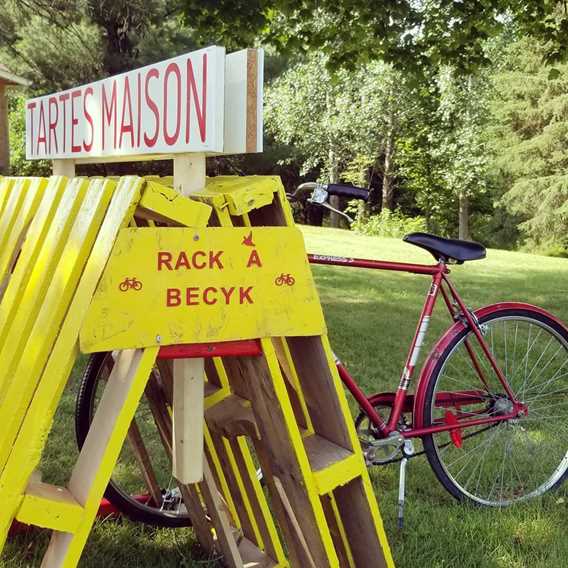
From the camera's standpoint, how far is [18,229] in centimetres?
220

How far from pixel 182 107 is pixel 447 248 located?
1656 mm

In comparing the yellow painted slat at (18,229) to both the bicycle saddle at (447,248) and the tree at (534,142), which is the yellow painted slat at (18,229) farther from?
the tree at (534,142)

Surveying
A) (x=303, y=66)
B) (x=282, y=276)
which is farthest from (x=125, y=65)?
(x=282, y=276)

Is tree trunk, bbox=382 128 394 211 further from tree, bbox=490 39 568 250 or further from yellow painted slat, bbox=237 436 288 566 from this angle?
yellow painted slat, bbox=237 436 288 566

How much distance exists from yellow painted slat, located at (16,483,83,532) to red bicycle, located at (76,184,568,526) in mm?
937

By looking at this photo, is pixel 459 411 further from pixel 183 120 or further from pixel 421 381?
pixel 183 120

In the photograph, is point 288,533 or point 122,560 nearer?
point 288,533

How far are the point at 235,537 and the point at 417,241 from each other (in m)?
1.43

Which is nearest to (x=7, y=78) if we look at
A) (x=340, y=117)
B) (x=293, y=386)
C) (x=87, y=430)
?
(x=87, y=430)

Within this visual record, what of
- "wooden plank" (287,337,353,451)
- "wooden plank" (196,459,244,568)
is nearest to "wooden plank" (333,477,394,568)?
"wooden plank" (287,337,353,451)

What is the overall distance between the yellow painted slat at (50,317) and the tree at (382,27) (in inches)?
227

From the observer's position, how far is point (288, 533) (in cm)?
214

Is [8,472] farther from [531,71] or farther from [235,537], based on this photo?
[531,71]

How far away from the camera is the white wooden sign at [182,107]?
1.68 metres
